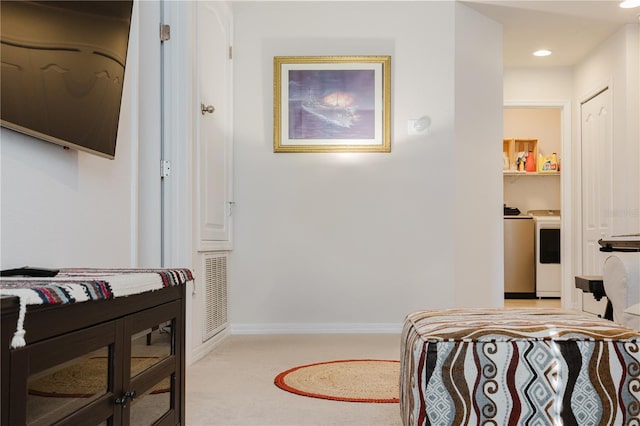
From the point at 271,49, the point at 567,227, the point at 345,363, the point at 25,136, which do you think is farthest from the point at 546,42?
the point at 25,136

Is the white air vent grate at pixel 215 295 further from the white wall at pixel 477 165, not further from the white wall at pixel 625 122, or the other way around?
the white wall at pixel 625 122

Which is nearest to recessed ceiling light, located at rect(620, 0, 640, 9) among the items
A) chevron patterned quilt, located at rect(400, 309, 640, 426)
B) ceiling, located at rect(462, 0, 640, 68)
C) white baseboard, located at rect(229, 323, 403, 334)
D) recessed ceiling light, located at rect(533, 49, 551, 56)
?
ceiling, located at rect(462, 0, 640, 68)

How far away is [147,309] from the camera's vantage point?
177 centimetres

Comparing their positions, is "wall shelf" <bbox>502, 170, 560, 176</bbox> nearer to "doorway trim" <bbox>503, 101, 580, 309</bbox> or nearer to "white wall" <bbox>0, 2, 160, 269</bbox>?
"doorway trim" <bbox>503, 101, 580, 309</bbox>

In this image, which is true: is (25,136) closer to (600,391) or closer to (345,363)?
(600,391)

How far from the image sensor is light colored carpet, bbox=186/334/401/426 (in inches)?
99.0

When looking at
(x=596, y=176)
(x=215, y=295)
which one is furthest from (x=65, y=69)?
(x=596, y=176)

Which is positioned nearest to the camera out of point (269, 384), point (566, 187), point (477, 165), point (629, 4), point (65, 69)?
point (65, 69)

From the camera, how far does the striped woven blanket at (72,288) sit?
1120mm

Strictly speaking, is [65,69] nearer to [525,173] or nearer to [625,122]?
[625,122]

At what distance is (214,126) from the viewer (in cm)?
429

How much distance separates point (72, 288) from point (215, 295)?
3.11m

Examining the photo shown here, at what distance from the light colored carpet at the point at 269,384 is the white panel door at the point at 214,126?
70 centimetres

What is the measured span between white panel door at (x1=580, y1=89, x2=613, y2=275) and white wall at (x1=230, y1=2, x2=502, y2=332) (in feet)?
5.06
